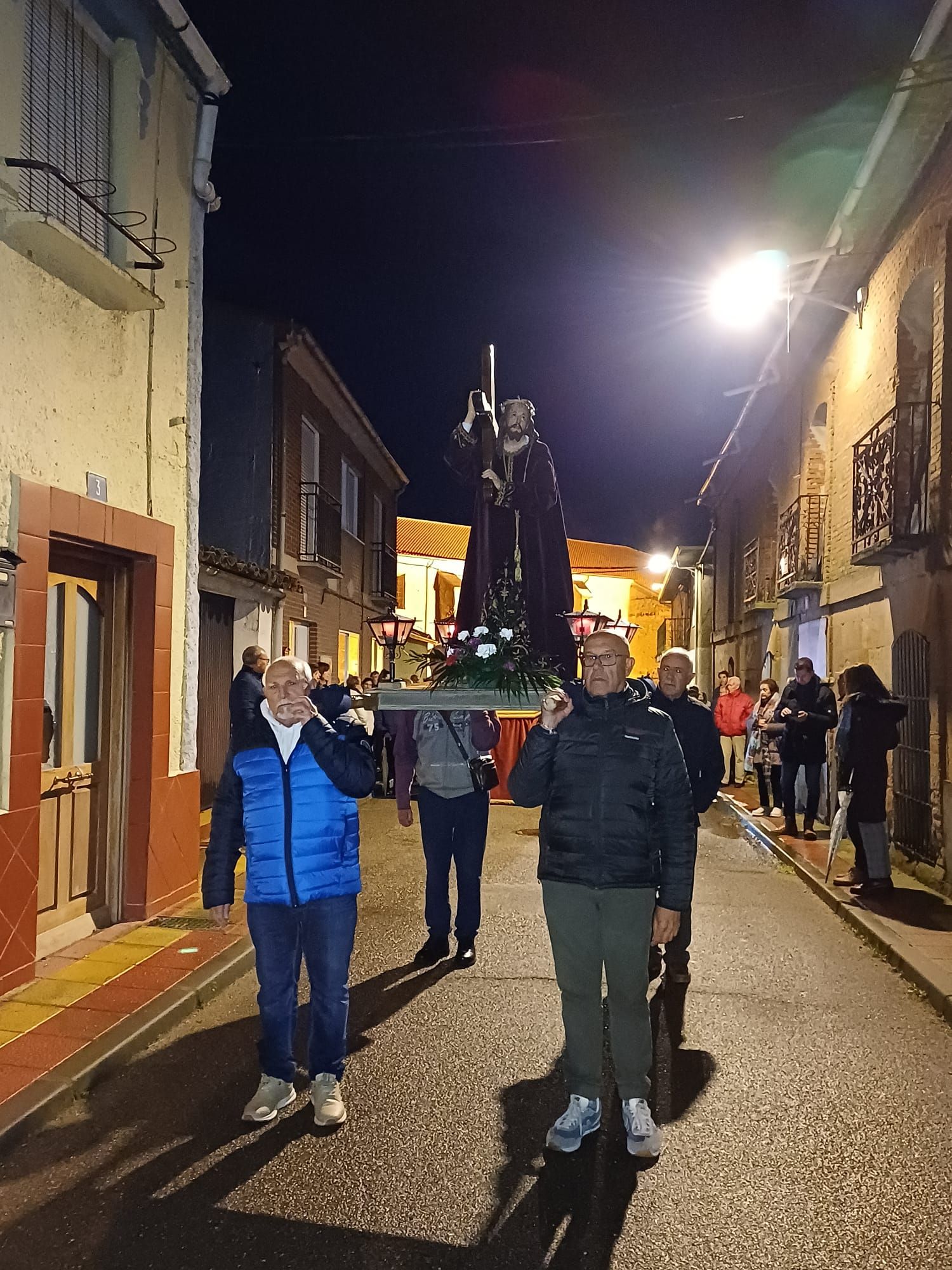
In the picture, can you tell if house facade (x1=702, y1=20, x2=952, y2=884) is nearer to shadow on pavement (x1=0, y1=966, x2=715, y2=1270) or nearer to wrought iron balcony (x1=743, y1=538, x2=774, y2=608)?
wrought iron balcony (x1=743, y1=538, x2=774, y2=608)

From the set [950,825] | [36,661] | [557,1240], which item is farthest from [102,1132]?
[950,825]

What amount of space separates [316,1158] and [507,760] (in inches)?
344

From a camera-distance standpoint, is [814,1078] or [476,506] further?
[476,506]

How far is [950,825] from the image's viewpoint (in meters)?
8.02

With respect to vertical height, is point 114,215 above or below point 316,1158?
above

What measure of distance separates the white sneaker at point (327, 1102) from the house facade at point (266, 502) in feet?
25.6

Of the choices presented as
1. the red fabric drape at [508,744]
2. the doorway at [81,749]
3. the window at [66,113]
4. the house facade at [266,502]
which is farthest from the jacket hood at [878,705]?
the house facade at [266,502]

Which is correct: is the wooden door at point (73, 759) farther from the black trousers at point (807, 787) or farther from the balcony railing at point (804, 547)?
the balcony railing at point (804, 547)

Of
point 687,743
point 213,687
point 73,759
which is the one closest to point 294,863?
point 687,743

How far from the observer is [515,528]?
196 inches

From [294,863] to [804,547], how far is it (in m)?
12.0

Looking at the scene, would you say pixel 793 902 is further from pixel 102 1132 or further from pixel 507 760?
pixel 102 1132

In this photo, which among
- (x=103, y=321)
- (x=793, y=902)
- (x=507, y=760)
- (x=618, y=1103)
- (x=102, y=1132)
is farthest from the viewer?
(x=507, y=760)

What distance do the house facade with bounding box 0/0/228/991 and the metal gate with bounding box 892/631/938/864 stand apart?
6.90 m
